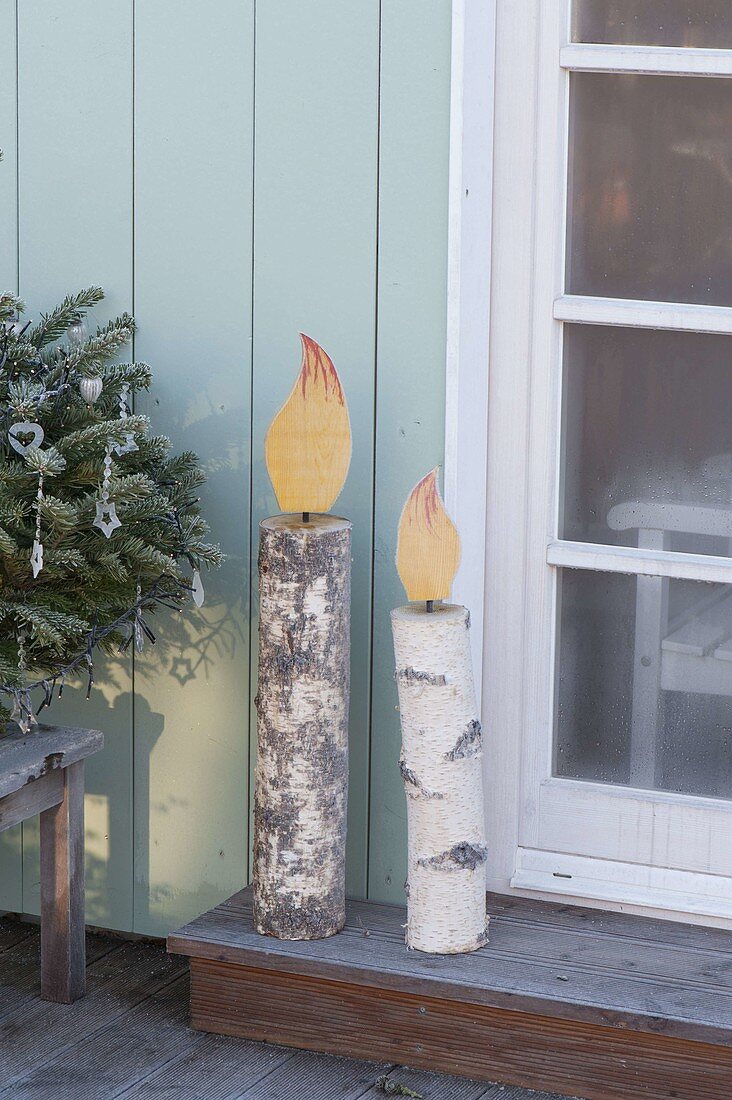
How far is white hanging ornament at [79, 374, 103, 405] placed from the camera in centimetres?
204

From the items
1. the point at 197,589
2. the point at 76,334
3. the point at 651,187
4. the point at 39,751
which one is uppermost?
the point at 651,187

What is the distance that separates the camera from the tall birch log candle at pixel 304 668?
80.9 inches

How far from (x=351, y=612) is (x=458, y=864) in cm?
48

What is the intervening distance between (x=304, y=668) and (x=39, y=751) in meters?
0.46

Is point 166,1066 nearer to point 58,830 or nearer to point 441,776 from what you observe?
point 58,830

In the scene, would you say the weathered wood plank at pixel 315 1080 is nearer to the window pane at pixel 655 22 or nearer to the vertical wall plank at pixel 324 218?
the vertical wall plank at pixel 324 218

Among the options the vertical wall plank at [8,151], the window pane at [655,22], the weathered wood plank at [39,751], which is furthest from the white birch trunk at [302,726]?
the window pane at [655,22]

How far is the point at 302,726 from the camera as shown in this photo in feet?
6.85

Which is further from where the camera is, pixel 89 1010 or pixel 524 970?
pixel 89 1010

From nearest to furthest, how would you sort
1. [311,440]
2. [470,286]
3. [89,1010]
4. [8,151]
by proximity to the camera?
[311,440]
[470,286]
[89,1010]
[8,151]

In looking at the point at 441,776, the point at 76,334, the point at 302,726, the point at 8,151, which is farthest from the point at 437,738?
the point at 8,151

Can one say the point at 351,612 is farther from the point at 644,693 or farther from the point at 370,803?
the point at 644,693

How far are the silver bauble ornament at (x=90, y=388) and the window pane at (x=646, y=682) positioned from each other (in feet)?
2.67

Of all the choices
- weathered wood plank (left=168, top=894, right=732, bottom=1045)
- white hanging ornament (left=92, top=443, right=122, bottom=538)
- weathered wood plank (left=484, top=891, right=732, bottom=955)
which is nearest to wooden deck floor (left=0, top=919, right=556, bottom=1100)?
weathered wood plank (left=168, top=894, right=732, bottom=1045)
